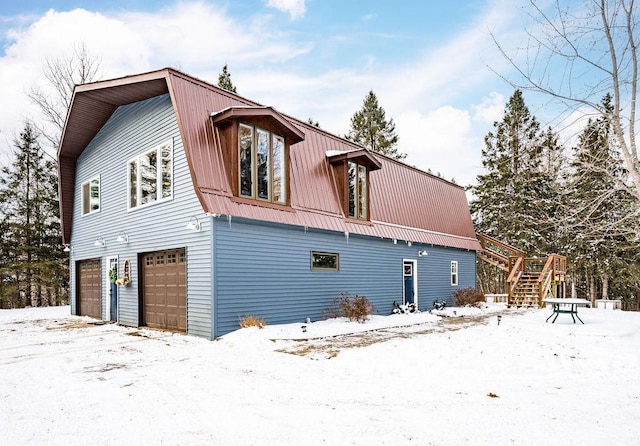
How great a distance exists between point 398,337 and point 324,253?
3485 millimetres

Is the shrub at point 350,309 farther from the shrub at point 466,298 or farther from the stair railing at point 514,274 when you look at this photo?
the stair railing at point 514,274

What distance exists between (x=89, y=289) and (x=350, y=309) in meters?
9.63

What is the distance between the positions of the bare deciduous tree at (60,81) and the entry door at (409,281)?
18.5 metres

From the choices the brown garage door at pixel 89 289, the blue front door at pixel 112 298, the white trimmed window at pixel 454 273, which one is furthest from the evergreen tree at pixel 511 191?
the brown garage door at pixel 89 289

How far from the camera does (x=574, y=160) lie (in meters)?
6.02

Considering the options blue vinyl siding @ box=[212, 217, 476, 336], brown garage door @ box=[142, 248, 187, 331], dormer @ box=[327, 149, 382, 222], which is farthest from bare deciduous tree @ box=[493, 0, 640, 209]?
brown garage door @ box=[142, 248, 187, 331]

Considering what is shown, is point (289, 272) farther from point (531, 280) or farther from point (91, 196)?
point (531, 280)

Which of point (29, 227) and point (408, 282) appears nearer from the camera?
point (408, 282)

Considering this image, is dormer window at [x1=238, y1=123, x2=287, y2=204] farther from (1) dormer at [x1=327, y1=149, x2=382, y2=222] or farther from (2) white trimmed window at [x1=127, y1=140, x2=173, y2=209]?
Result: (1) dormer at [x1=327, y1=149, x2=382, y2=222]

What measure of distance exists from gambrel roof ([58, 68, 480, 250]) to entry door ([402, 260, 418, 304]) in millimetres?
1003

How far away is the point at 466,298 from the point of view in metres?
18.1

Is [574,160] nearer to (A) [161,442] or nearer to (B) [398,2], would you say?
(A) [161,442]

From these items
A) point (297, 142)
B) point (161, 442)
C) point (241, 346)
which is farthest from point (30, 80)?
point (161, 442)

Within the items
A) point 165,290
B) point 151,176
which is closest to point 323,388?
point 165,290
